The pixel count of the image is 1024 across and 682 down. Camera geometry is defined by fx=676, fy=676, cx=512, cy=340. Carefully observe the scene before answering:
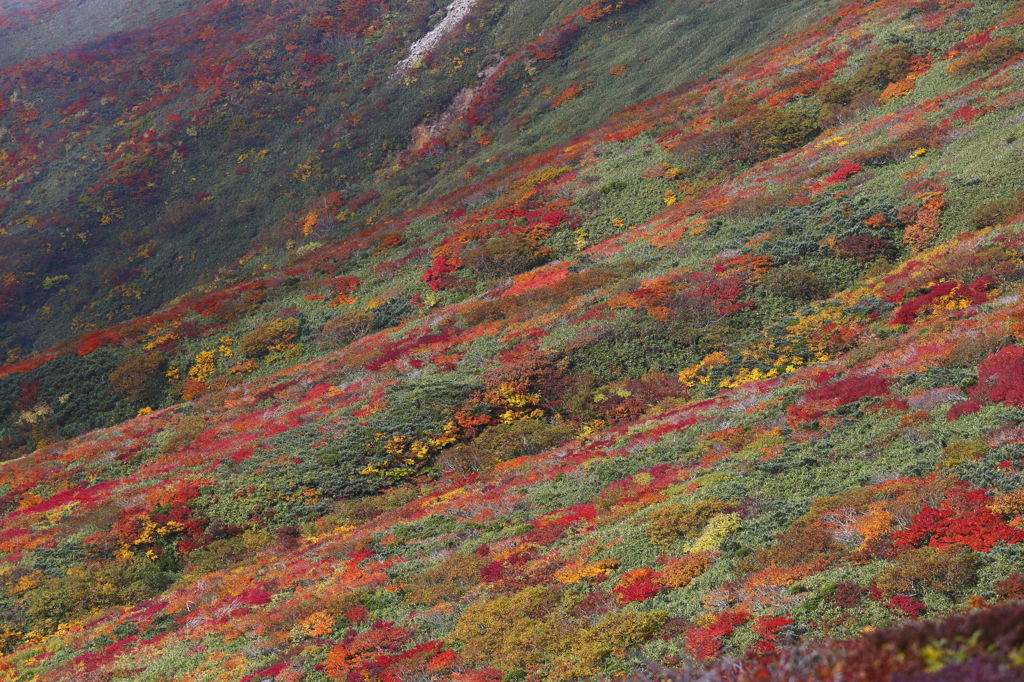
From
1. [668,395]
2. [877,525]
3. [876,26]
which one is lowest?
[668,395]

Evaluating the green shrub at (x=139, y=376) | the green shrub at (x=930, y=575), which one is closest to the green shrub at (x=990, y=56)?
the green shrub at (x=930, y=575)

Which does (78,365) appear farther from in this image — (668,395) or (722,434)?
(722,434)

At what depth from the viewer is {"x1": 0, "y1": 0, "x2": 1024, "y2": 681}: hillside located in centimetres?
1059

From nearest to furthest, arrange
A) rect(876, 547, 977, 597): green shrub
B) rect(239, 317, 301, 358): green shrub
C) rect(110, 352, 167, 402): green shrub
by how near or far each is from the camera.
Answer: rect(876, 547, 977, 597): green shrub < rect(110, 352, 167, 402): green shrub < rect(239, 317, 301, 358): green shrub

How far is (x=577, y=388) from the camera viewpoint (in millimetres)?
26922

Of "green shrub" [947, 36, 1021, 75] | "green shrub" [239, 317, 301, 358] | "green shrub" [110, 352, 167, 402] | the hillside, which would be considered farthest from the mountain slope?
"green shrub" [947, 36, 1021, 75]

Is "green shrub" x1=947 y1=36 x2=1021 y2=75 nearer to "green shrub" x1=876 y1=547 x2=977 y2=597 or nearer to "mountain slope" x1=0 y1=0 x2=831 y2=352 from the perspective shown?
"mountain slope" x1=0 y1=0 x2=831 y2=352

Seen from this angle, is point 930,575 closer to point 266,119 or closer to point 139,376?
point 139,376

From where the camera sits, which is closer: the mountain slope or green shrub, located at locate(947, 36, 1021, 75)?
green shrub, located at locate(947, 36, 1021, 75)

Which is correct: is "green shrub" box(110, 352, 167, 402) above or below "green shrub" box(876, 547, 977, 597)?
above

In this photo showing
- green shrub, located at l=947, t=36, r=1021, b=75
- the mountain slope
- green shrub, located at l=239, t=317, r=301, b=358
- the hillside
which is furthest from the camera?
the mountain slope

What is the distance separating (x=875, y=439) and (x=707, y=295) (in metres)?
14.8

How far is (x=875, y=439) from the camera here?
1443 centimetres

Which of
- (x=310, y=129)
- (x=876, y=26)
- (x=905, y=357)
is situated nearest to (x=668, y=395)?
(x=905, y=357)
